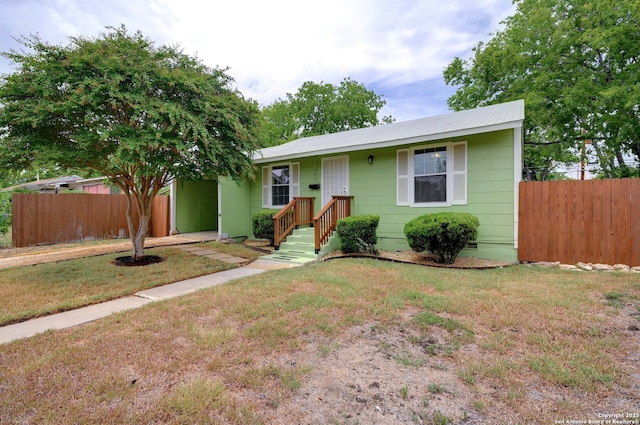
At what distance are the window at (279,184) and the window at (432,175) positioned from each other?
3.43 metres

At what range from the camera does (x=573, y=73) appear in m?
12.5

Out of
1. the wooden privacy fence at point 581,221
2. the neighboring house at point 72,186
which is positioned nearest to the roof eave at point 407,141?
the wooden privacy fence at point 581,221

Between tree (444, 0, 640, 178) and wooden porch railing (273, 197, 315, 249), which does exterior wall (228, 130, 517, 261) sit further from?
tree (444, 0, 640, 178)

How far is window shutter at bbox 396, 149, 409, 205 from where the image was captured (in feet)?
24.9

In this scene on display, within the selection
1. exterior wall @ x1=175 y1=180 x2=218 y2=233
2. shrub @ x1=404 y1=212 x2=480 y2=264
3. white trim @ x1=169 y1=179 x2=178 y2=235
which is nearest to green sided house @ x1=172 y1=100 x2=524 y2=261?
shrub @ x1=404 y1=212 x2=480 y2=264

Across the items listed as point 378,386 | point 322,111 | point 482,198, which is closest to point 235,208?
point 482,198

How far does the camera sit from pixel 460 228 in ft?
19.3

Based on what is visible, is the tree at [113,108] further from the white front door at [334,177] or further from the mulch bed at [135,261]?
the white front door at [334,177]

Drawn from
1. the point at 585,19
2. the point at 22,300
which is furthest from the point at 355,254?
the point at 585,19

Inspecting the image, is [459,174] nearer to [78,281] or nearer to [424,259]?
[424,259]

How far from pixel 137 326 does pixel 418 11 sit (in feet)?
35.4

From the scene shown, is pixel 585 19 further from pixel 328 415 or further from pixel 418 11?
pixel 328 415

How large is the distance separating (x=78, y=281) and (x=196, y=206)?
24.7 ft

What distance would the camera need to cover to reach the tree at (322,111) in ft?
84.9
